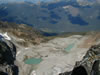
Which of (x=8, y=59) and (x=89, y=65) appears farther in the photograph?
(x=8, y=59)

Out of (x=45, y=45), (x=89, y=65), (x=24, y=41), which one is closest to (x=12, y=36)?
(x=24, y=41)

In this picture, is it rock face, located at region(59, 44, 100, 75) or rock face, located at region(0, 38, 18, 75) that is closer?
rock face, located at region(59, 44, 100, 75)

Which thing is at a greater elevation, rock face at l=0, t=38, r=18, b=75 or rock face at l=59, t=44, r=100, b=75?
rock face at l=59, t=44, r=100, b=75

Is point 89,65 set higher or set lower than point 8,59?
higher

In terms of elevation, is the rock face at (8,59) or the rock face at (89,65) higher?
the rock face at (89,65)

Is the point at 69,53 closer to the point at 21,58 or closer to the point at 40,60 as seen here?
the point at 40,60

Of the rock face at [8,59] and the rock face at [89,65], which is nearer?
the rock face at [89,65]

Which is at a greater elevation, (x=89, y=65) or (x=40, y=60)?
(x=89, y=65)

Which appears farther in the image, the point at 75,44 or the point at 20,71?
the point at 75,44
